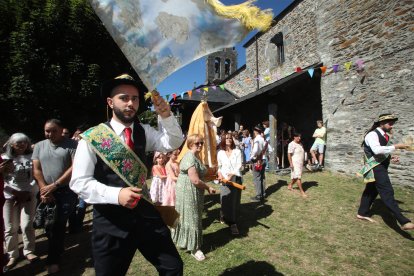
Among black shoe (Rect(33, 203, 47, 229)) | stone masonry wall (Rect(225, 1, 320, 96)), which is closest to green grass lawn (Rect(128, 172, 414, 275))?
black shoe (Rect(33, 203, 47, 229))

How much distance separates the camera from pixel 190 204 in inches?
153

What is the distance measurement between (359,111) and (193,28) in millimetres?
8734

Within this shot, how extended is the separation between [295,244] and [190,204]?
199cm

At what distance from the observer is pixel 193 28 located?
1.86 meters

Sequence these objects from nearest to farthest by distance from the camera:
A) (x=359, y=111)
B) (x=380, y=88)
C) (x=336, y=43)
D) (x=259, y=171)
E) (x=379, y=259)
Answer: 1. (x=379, y=259)
2. (x=259, y=171)
3. (x=380, y=88)
4. (x=359, y=111)
5. (x=336, y=43)

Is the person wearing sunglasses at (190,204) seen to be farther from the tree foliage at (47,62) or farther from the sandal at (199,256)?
the tree foliage at (47,62)

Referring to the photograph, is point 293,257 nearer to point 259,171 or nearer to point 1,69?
point 259,171

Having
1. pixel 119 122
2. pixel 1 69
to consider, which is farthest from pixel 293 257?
pixel 1 69

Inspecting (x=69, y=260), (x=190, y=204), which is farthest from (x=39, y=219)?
(x=190, y=204)

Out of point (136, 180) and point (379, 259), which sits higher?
point (136, 180)

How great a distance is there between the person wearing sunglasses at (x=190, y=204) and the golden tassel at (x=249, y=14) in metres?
2.26

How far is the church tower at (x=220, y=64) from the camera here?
105 feet

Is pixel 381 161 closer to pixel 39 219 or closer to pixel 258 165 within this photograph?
pixel 258 165

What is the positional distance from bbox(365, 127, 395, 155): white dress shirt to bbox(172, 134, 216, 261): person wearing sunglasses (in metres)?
3.11
